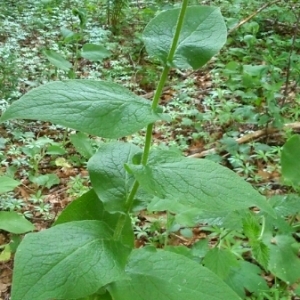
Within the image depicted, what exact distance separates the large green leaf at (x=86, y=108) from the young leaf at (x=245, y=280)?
0.93 m

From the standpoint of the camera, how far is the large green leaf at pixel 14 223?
2.05m

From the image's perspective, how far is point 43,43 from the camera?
203 inches

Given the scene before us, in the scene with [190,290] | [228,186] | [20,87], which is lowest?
[20,87]

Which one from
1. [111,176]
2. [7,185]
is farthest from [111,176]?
[7,185]

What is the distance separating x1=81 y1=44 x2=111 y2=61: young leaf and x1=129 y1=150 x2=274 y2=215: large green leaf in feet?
7.07

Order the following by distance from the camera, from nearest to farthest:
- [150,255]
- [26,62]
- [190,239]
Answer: [150,255] → [190,239] → [26,62]

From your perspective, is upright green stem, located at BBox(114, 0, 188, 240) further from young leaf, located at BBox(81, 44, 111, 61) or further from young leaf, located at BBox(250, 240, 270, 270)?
young leaf, located at BBox(81, 44, 111, 61)

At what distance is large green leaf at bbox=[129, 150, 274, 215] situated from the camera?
93 cm

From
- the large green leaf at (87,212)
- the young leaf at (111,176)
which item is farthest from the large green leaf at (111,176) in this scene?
the large green leaf at (87,212)

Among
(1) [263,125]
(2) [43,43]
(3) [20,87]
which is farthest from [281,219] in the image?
(2) [43,43]

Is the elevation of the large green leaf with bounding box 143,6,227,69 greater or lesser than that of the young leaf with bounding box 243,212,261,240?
greater

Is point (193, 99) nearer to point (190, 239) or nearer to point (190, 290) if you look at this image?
point (190, 239)

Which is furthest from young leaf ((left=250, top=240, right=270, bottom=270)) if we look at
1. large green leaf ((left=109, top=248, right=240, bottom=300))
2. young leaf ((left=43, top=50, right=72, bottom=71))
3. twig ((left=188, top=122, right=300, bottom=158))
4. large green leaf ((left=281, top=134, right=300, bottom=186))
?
young leaf ((left=43, top=50, right=72, bottom=71))

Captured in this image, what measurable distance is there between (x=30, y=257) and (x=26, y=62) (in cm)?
386
